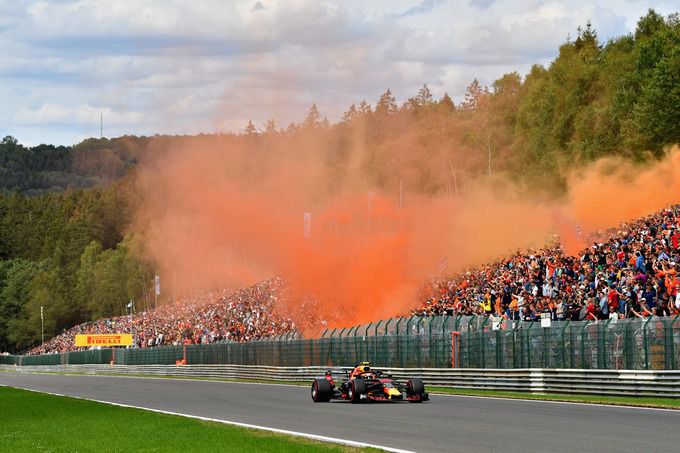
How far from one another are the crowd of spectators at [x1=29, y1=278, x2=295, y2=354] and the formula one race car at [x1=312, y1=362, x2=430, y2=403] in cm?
2945

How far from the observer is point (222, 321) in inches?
3150

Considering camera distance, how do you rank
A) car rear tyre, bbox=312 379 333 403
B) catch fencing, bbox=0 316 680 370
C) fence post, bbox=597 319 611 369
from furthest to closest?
car rear tyre, bbox=312 379 333 403, fence post, bbox=597 319 611 369, catch fencing, bbox=0 316 680 370

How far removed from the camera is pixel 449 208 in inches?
3506

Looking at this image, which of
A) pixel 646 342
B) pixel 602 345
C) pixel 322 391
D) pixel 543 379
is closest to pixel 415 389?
pixel 322 391

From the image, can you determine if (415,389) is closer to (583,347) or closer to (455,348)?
(583,347)

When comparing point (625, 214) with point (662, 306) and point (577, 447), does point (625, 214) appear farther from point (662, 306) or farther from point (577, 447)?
point (577, 447)

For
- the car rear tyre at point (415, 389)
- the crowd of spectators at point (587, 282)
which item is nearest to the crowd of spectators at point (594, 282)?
the crowd of spectators at point (587, 282)

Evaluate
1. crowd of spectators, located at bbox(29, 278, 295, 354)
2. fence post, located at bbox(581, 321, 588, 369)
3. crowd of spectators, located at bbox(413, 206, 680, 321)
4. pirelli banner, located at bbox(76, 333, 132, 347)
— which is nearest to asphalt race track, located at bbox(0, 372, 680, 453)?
fence post, located at bbox(581, 321, 588, 369)

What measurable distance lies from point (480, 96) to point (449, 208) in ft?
234

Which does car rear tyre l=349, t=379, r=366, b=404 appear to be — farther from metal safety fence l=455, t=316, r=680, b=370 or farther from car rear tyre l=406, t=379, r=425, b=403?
metal safety fence l=455, t=316, r=680, b=370

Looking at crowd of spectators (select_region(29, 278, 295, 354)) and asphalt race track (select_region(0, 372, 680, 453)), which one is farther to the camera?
crowd of spectators (select_region(29, 278, 295, 354))

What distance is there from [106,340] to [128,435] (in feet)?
286

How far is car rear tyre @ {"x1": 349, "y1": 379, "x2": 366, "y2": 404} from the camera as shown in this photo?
32.2 meters

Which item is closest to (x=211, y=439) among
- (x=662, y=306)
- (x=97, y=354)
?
(x=662, y=306)
